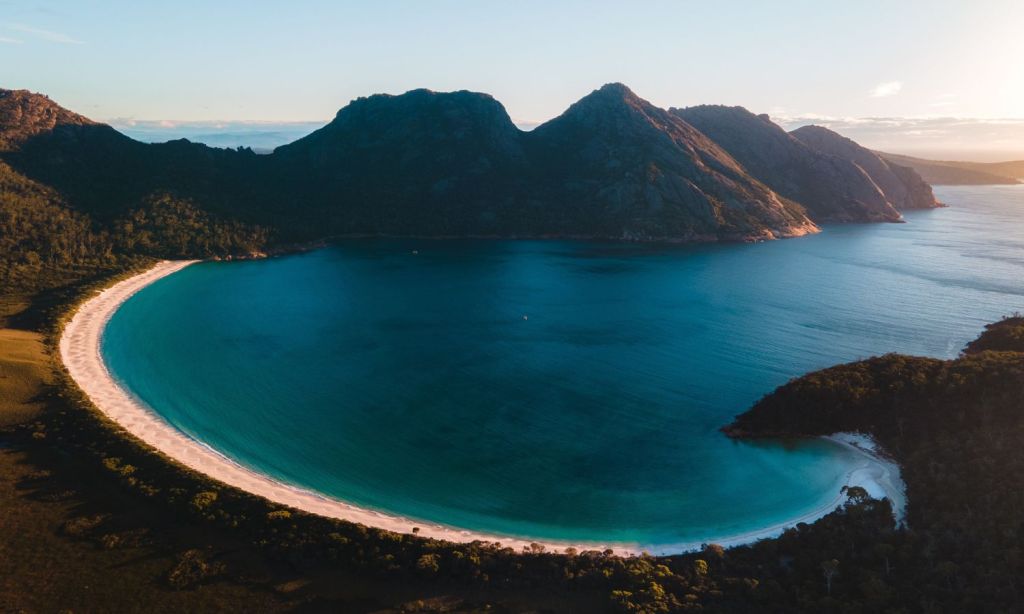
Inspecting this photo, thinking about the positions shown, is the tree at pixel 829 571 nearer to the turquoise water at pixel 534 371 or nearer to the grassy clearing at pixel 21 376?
the turquoise water at pixel 534 371

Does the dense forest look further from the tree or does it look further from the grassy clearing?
the grassy clearing

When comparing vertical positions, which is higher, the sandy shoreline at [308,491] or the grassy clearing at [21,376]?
the grassy clearing at [21,376]

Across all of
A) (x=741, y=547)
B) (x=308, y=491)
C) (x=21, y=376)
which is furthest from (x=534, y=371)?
(x=21, y=376)

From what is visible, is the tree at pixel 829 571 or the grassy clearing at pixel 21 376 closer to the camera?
the tree at pixel 829 571

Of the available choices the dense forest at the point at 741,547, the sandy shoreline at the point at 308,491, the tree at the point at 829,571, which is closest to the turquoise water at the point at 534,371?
the sandy shoreline at the point at 308,491

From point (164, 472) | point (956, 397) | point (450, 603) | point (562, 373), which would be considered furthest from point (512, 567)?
point (956, 397)

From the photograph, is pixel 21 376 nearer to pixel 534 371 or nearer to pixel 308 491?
pixel 308 491
